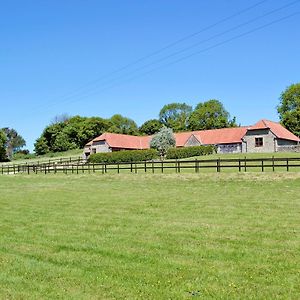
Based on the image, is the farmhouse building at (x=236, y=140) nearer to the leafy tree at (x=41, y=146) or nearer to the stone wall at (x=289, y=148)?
the stone wall at (x=289, y=148)

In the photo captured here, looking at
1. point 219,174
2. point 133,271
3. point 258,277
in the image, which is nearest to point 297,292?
point 258,277

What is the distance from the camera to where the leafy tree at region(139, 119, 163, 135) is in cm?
11519

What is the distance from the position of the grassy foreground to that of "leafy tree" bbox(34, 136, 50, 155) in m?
103

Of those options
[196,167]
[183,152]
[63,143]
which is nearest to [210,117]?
[63,143]

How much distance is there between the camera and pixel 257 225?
1080 centimetres

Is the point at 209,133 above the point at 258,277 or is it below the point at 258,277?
above

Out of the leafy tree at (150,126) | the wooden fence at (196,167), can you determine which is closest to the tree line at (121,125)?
the leafy tree at (150,126)

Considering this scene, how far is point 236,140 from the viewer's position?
235ft

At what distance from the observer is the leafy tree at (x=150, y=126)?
378 feet

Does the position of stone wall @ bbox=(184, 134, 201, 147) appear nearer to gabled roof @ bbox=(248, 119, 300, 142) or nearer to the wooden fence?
gabled roof @ bbox=(248, 119, 300, 142)

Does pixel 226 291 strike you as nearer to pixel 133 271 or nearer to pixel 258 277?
pixel 258 277

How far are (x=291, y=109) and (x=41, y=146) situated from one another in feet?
226

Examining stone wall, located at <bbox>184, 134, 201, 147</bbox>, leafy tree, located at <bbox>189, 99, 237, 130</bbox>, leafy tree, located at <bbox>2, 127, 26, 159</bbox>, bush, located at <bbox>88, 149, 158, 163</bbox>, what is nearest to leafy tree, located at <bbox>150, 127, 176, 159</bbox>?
bush, located at <bbox>88, 149, 158, 163</bbox>

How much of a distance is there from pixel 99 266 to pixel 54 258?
114 centimetres
